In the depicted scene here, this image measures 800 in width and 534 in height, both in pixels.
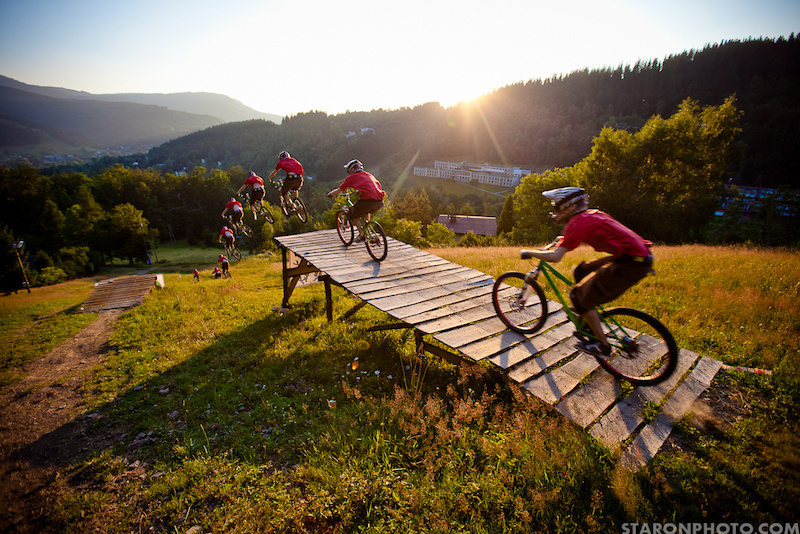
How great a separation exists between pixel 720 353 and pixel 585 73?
188857 millimetres

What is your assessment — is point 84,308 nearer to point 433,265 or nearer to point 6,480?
point 6,480

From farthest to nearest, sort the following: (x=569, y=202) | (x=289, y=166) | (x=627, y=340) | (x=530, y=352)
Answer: (x=289, y=166)
(x=530, y=352)
(x=627, y=340)
(x=569, y=202)

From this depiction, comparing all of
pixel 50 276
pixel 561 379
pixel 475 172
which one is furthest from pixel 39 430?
pixel 475 172

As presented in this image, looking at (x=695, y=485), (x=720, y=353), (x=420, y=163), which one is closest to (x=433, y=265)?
(x=720, y=353)

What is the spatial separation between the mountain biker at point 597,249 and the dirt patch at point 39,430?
8339mm

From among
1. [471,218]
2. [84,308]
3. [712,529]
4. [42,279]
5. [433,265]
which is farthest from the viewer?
[471,218]

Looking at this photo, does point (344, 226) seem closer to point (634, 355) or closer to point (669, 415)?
point (634, 355)

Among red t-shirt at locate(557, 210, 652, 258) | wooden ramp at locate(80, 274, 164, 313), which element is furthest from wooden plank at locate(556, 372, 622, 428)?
wooden ramp at locate(80, 274, 164, 313)

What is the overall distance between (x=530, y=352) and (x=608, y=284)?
1819 millimetres

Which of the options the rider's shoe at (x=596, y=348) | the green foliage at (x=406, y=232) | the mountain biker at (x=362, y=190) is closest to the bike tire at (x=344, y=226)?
the mountain biker at (x=362, y=190)

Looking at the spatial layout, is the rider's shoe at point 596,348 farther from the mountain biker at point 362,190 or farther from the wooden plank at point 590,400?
the mountain biker at point 362,190

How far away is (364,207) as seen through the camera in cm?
943

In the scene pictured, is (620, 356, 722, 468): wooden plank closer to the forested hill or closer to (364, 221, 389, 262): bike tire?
(364, 221, 389, 262): bike tire

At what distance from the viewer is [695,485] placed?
3521 mm
